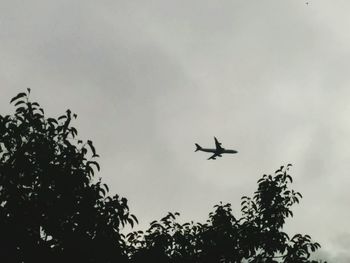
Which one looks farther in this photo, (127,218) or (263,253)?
(263,253)

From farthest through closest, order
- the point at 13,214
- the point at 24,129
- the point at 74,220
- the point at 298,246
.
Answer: the point at 298,246 → the point at 24,129 → the point at 74,220 → the point at 13,214

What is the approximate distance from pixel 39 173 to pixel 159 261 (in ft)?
18.9

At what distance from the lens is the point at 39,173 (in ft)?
43.9

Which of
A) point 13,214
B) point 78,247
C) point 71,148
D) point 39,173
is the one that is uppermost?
point 71,148

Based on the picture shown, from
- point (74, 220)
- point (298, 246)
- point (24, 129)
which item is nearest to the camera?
point (74, 220)

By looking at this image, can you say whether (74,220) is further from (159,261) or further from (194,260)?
(194,260)

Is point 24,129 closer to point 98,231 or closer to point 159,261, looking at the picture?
point 98,231

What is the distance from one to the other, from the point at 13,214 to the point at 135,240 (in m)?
6.57

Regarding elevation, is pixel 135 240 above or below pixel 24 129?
below

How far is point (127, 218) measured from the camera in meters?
14.5

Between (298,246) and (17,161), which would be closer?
(17,161)

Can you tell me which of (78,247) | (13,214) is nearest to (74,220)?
(78,247)

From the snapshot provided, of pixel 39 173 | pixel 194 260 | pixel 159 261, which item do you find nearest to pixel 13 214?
pixel 39 173

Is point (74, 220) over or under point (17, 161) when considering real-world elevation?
under
